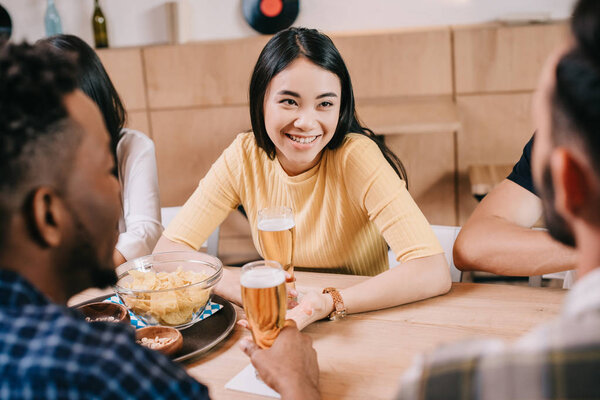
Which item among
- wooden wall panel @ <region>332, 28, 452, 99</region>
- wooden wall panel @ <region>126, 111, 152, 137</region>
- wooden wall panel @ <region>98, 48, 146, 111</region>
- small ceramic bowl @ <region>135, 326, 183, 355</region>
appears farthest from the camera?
wooden wall panel @ <region>126, 111, 152, 137</region>

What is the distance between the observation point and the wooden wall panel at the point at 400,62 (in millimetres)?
3172

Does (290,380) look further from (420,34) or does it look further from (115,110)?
(420,34)

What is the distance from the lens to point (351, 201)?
5.70 feet

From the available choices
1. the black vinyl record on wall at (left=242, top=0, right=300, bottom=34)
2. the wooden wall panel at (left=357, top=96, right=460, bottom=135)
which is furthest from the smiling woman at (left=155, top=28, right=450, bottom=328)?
the black vinyl record on wall at (left=242, top=0, right=300, bottom=34)

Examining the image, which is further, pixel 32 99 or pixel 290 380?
pixel 290 380

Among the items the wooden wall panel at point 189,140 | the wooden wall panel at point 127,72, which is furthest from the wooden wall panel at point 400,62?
the wooden wall panel at point 127,72

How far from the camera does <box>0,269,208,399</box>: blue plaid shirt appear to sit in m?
0.55

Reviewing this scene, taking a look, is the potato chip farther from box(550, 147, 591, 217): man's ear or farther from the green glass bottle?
the green glass bottle

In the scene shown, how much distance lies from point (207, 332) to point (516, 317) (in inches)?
26.7

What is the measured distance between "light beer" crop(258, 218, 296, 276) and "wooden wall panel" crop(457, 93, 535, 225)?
7.33 feet

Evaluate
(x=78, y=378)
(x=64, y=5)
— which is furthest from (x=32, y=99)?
(x=64, y=5)

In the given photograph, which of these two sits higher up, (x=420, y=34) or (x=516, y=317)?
(x=420, y=34)

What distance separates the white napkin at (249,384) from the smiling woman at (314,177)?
376mm

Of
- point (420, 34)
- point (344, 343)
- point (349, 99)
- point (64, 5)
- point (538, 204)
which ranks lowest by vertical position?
point (344, 343)
